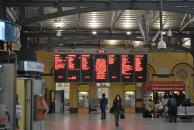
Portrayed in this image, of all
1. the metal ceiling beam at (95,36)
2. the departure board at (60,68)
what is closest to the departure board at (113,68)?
the metal ceiling beam at (95,36)

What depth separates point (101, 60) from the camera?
141 ft

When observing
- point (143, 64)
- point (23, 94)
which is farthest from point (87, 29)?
point (23, 94)

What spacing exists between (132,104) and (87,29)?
12.8 m

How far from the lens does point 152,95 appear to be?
43.4m

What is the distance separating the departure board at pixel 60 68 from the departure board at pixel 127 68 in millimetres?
4544

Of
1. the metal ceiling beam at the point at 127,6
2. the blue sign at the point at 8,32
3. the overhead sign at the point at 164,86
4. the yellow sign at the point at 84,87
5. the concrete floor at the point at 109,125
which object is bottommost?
the concrete floor at the point at 109,125

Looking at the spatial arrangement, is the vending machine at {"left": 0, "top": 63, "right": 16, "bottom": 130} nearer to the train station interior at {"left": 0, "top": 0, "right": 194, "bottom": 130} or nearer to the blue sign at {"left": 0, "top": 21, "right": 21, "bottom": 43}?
the blue sign at {"left": 0, "top": 21, "right": 21, "bottom": 43}

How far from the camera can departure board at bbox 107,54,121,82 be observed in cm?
4299

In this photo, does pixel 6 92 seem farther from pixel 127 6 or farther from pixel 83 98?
pixel 83 98

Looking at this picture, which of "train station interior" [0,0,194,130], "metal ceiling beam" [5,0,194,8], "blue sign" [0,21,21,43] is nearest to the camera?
"blue sign" [0,21,21,43]

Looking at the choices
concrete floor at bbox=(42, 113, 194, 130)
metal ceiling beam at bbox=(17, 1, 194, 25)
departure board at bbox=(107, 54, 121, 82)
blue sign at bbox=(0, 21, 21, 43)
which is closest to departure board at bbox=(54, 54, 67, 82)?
departure board at bbox=(107, 54, 121, 82)

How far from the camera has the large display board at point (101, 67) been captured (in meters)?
43.0

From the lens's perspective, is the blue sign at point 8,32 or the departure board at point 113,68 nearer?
the blue sign at point 8,32

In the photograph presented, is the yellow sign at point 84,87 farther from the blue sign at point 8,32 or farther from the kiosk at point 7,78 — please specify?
the kiosk at point 7,78
